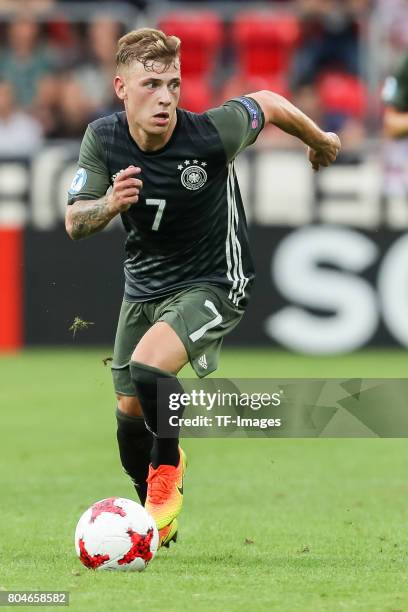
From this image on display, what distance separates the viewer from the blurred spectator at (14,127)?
15867mm

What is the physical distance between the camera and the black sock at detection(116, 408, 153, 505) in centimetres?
638

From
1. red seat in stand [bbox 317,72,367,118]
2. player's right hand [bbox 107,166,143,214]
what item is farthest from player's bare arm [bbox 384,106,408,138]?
red seat in stand [bbox 317,72,367,118]

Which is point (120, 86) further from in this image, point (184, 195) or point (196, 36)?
point (196, 36)

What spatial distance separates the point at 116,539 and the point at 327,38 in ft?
38.5

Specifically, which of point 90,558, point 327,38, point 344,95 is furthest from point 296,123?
point 327,38

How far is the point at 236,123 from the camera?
238 inches

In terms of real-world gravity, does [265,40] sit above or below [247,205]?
above

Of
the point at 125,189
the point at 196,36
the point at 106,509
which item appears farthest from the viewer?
the point at 196,36

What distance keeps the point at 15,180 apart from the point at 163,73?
955 cm

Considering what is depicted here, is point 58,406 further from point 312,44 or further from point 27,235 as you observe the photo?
point 312,44

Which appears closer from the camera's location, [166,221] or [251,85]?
[166,221]

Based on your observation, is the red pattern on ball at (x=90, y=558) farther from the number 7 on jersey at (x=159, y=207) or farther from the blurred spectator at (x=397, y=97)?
the blurred spectator at (x=397, y=97)

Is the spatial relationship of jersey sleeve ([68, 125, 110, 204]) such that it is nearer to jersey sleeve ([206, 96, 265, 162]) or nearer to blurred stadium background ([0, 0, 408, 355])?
jersey sleeve ([206, 96, 265, 162])

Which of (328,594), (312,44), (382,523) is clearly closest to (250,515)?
(382,523)
